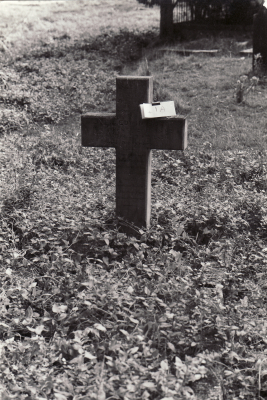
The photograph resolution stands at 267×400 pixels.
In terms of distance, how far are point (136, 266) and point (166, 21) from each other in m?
12.9

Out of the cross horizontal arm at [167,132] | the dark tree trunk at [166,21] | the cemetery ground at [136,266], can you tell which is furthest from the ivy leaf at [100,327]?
the dark tree trunk at [166,21]

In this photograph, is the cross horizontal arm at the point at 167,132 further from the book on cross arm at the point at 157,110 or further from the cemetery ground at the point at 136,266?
the cemetery ground at the point at 136,266

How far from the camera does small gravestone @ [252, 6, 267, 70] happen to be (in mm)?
10562

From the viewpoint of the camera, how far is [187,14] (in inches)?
673

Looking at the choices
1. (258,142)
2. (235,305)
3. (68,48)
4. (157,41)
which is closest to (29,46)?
(68,48)

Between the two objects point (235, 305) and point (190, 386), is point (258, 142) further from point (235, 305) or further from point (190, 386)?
point (190, 386)

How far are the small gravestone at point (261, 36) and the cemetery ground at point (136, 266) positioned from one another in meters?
Result: 1.41

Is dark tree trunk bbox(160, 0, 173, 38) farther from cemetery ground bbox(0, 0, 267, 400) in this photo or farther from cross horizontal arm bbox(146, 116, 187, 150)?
cross horizontal arm bbox(146, 116, 187, 150)

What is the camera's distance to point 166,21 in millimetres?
15906

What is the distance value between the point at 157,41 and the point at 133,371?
1336 cm

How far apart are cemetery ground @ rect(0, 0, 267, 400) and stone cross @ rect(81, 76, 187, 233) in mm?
226

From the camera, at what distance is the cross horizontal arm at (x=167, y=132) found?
499 centimetres

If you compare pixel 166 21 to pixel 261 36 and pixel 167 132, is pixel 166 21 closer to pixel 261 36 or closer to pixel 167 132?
pixel 261 36

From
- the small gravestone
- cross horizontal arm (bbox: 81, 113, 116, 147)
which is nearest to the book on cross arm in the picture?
cross horizontal arm (bbox: 81, 113, 116, 147)
